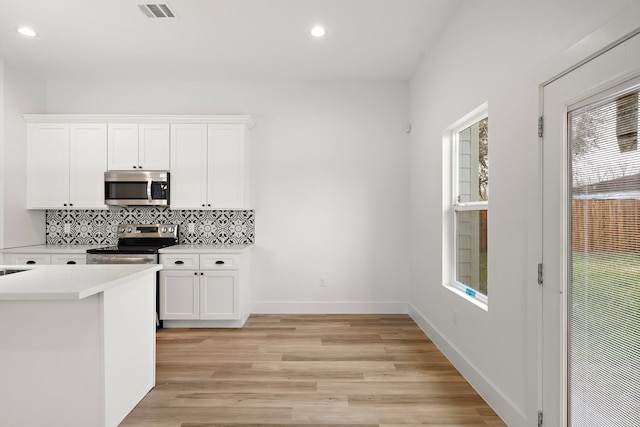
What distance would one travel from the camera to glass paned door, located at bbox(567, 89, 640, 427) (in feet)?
4.95

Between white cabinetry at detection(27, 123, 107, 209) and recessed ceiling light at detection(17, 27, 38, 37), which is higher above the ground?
recessed ceiling light at detection(17, 27, 38, 37)

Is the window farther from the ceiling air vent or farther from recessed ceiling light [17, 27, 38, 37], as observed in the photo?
recessed ceiling light [17, 27, 38, 37]

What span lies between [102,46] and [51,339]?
3054mm

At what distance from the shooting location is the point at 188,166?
4613mm

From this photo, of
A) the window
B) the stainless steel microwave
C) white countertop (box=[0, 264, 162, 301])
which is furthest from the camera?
the stainless steel microwave

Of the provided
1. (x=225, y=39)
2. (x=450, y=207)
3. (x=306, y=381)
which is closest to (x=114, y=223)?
(x=225, y=39)

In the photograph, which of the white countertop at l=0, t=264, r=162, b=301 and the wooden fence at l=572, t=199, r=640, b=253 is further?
the white countertop at l=0, t=264, r=162, b=301

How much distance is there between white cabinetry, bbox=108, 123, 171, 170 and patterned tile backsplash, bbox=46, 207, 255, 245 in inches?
23.3

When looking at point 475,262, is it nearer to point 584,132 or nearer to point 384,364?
point 384,364

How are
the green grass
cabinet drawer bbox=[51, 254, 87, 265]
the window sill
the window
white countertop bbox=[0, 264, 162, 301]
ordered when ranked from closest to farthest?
the green grass → white countertop bbox=[0, 264, 162, 301] → the window sill → the window → cabinet drawer bbox=[51, 254, 87, 265]

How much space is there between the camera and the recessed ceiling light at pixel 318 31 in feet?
11.8

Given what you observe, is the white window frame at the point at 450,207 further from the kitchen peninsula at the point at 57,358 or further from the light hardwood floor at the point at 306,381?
the kitchen peninsula at the point at 57,358

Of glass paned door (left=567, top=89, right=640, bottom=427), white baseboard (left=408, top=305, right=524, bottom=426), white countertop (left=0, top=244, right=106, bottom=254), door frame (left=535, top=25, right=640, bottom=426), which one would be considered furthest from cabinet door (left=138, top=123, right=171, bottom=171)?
glass paned door (left=567, top=89, right=640, bottom=427)

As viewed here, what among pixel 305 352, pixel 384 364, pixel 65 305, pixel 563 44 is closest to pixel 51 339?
pixel 65 305
